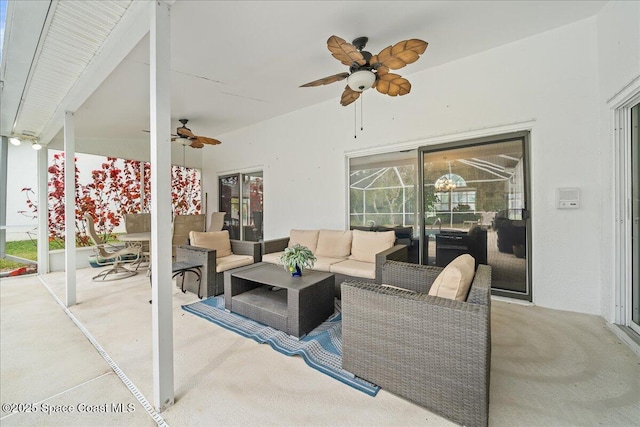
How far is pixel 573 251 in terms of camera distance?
8.98 feet

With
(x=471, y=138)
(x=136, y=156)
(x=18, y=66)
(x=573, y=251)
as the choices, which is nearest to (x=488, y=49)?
(x=471, y=138)

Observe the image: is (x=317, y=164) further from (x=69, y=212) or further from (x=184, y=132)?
(x=69, y=212)

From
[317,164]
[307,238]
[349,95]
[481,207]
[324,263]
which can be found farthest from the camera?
[317,164]

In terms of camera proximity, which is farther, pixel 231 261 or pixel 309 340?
pixel 231 261

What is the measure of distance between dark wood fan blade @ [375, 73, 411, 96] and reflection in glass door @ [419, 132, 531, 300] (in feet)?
3.76

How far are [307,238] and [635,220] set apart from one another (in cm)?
362

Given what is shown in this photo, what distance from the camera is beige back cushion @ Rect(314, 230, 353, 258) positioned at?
12.5 ft

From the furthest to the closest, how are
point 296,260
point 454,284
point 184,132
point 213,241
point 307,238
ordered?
point 184,132 → point 307,238 → point 213,241 → point 296,260 → point 454,284

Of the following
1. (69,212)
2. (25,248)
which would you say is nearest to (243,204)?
(69,212)

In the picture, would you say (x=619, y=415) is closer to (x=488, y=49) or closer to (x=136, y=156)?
(x=488, y=49)

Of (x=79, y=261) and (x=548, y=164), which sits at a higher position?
(x=548, y=164)

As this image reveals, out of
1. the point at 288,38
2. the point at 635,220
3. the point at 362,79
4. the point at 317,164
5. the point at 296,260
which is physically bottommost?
the point at 296,260

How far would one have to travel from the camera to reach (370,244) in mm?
3553

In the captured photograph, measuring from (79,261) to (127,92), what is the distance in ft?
12.6
